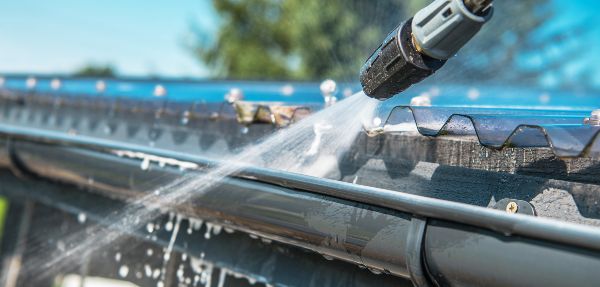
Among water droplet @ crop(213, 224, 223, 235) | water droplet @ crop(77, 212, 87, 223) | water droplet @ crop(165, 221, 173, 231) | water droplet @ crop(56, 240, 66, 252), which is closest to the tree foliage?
water droplet @ crop(56, 240, 66, 252)

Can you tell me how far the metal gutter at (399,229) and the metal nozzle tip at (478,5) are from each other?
39cm

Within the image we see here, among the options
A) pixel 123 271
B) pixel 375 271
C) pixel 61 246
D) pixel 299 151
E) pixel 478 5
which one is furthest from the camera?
pixel 61 246

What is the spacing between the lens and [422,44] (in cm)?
137

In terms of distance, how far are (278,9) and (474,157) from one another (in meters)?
23.0

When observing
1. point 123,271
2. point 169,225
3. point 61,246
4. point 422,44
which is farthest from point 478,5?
point 61,246

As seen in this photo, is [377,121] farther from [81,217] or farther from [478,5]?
[81,217]

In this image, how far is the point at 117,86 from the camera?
4270 millimetres

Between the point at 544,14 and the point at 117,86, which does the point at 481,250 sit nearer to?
the point at 117,86

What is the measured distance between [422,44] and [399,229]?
403 mm

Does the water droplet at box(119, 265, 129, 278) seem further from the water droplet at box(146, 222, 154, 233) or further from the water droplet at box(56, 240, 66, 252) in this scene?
the water droplet at box(56, 240, 66, 252)

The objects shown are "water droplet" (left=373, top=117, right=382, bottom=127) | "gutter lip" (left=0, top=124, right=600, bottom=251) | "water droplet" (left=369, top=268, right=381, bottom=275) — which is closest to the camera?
"gutter lip" (left=0, top=124, right=600, bottom=251)

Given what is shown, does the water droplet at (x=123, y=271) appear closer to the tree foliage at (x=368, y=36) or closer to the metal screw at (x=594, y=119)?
the metal screw at (x=594, y=119)

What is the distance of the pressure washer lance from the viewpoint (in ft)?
4.21

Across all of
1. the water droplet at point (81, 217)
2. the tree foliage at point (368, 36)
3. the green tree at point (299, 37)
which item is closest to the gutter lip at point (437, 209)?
the water droplet at point (81, 217)
